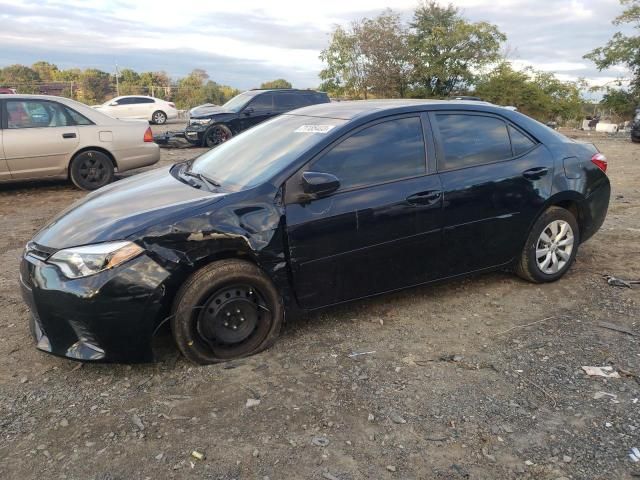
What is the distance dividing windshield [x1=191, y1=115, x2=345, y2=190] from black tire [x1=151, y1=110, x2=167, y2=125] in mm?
22521

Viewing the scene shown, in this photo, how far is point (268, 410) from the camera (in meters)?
2.74

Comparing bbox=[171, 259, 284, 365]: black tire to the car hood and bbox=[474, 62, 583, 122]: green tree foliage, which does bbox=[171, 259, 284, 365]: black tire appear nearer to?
the car hood

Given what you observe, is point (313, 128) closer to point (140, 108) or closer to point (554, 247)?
point (554, 247)

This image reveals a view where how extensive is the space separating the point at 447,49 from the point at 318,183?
2793 cm

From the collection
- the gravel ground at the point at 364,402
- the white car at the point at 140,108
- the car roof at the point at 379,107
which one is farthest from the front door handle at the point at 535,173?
the white car at the point at 140,108

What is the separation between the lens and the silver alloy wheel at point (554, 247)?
4.27 meters

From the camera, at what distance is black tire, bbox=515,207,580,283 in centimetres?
420

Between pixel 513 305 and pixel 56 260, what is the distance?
325 cm

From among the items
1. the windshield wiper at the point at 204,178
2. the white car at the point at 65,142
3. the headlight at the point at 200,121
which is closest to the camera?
the windshield wiper at the point at 204,178

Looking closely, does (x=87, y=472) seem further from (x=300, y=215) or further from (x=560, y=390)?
(x=560, y=390)

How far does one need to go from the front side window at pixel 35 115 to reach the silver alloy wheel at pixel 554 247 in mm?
7056

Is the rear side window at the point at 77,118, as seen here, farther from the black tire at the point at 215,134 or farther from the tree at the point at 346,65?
the tree at the point at 346,65

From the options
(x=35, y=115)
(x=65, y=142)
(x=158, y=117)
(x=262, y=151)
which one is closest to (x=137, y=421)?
(x=262, y=151)

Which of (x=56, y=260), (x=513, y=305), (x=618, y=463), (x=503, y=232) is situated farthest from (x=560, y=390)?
(x=56, y=260)
